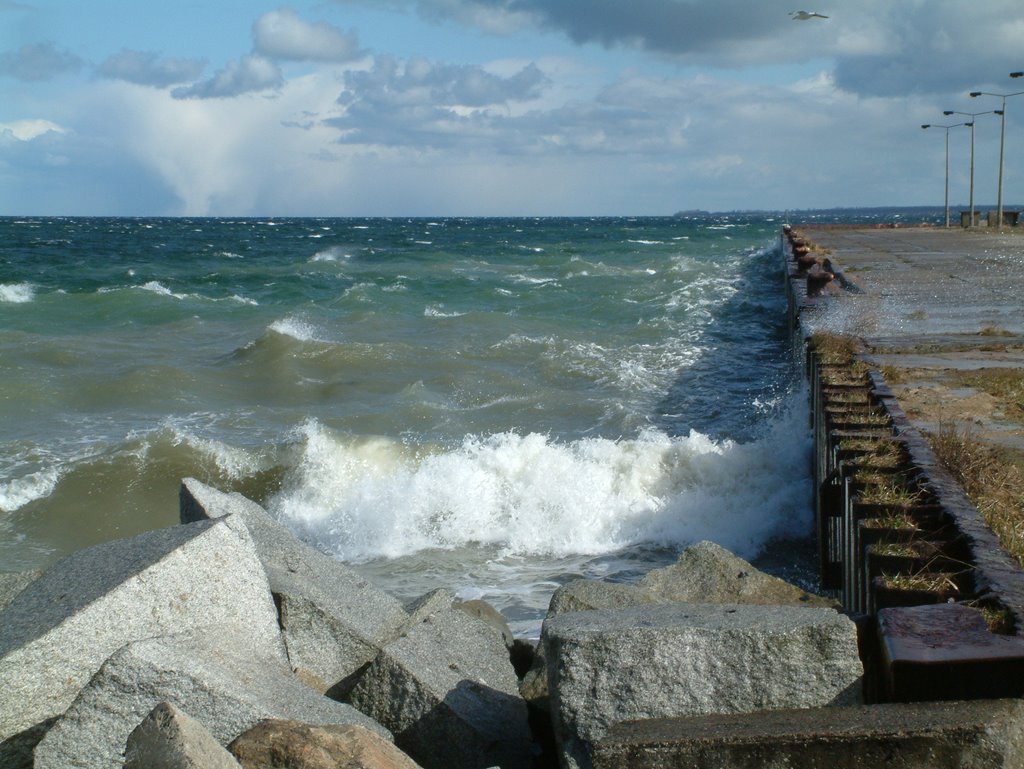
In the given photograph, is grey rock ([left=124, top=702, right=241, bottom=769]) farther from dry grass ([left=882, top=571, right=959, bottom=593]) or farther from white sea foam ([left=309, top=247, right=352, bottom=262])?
white sea foam ([left=309, top=247, right=352, bottom=262])

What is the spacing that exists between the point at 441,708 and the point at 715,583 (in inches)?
85.1

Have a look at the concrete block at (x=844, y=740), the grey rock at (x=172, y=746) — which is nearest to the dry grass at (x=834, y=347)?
the concrete block at (x=844, y=740)

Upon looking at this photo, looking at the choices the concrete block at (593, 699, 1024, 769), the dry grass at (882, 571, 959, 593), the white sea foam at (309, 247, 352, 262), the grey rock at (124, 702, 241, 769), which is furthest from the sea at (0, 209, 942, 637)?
the white sea foam at (309, 247, 352, 262)

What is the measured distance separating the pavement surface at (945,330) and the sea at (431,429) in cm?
122

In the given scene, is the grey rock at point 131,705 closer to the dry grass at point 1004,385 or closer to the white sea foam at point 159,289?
the dry grass at point 1004,385

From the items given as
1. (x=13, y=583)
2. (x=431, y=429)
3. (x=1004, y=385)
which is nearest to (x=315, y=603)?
(x=13, y=583)

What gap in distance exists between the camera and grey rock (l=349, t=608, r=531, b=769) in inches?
169

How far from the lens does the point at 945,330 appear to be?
12.8m

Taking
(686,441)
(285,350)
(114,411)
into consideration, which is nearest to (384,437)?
(686,441)

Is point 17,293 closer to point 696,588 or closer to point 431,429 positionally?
point 431,429

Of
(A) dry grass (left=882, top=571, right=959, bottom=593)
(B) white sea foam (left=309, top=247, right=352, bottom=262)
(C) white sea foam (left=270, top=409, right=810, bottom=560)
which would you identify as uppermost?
(B) white sea foam (left=309, top=247, right=352, bottom=262)

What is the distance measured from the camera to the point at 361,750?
10.8ft

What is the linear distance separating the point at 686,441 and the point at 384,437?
11.5ft

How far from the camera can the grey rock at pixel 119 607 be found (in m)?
3.90
